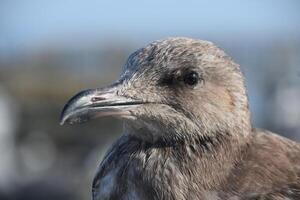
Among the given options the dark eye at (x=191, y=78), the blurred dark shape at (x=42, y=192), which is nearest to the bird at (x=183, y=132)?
the dark eye at (x=191, y=78)

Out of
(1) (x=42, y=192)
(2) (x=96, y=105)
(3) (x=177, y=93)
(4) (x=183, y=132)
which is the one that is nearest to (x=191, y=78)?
(3) (x=177, y=93)

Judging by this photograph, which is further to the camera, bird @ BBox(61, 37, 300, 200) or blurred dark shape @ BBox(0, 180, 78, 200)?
blurred dark shape @ BBox(0, 180, 78, 200)

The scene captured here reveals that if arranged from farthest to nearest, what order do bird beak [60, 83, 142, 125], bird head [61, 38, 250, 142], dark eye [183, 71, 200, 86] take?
dark eye [183, 71, 200, 86]
bird head [61, 38, 250, 142]
bird beak [60, 83, 142, 125]

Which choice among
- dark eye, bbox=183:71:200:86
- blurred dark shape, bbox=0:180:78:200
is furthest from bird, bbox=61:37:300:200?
blurred dark shape, bbox=0:180:78:200

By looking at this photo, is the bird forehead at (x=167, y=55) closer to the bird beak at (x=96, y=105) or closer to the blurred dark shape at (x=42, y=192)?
the bird beak at (x=96, y=105)

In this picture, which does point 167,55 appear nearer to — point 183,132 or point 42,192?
point 183,132

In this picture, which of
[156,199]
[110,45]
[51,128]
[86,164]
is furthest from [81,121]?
[110,45]

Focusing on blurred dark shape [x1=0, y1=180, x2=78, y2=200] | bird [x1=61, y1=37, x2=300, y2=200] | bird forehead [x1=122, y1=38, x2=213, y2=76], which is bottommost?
blurred dark shape [x1=0, y1=180, x2=78, y2=200]

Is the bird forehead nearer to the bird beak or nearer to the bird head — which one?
the bird head
